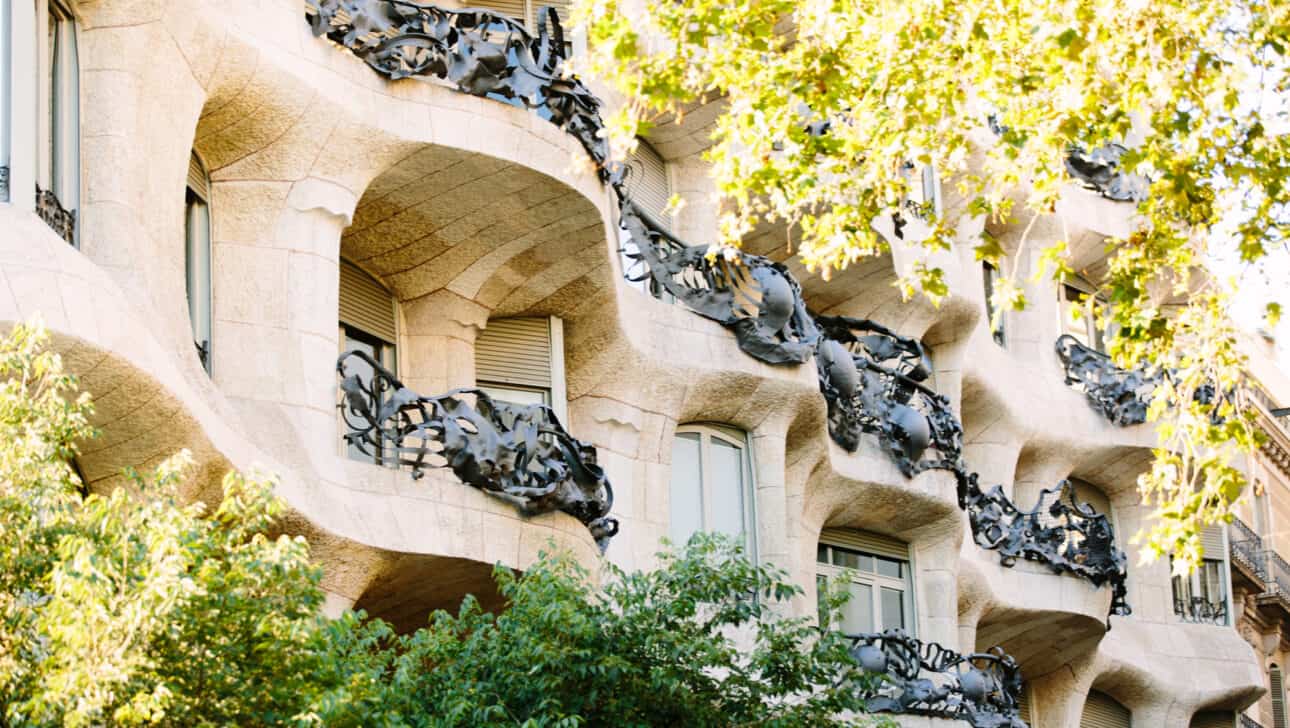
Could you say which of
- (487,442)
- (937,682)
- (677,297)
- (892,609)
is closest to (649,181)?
(677,297)

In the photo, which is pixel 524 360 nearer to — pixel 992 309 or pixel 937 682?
pixel 937 682

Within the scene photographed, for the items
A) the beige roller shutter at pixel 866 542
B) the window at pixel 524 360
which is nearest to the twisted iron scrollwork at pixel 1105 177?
the beige roller shutter at pixel 866 542

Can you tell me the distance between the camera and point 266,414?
17781 millimetres

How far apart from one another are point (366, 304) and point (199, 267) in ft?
9.94

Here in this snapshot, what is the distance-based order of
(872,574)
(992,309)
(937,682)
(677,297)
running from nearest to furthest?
(677,297) < (937,682) < (872,574) < (992,309)

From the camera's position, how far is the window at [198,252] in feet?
59.4

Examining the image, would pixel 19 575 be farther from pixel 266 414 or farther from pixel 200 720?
pixel 266 414

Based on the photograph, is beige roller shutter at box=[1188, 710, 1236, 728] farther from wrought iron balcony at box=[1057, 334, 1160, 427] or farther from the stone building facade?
the stone building facade

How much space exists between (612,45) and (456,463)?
502 cm

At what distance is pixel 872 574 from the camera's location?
27.6 meters

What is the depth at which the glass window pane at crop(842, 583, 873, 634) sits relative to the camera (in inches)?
1057

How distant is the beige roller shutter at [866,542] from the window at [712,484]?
2810mm

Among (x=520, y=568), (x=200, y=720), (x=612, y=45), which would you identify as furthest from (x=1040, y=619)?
(x=200, y=720)

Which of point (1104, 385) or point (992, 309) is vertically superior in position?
point (992, 309)
